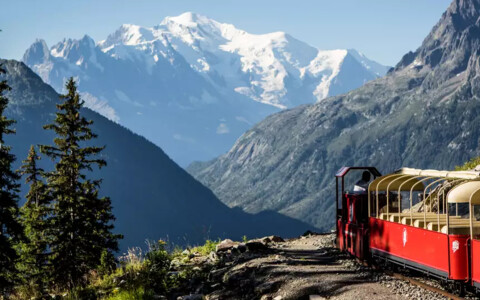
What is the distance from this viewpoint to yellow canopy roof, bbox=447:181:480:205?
48.4 ft

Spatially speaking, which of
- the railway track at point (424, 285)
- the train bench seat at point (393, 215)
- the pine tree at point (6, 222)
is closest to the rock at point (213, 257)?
the train bench seat at point (393, 215)

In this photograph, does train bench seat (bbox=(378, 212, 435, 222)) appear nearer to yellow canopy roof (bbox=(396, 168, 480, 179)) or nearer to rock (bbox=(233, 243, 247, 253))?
yellow canopy roof (bbox=(396, 168, 480, 179))

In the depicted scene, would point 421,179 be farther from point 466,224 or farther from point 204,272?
point 204,272

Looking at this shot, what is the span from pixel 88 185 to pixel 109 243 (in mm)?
3626

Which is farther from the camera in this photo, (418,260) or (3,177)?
(3,177)

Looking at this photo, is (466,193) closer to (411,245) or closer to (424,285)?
(424,285)

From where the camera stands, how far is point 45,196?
3356 centimetres

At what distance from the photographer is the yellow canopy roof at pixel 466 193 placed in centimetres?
1475

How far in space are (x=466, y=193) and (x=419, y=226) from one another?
3.16 m

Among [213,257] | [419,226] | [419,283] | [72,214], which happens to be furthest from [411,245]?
[72,214]

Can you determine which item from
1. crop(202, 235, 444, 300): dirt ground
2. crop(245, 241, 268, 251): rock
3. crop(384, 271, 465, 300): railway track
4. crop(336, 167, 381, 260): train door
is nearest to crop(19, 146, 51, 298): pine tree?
crop(245, 241, 268, 251): rock

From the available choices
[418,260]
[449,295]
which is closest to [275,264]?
[418,260]

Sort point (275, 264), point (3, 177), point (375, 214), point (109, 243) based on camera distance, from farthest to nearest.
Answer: point (109, 243)
point (3, 177)
point (375, 214)
point (275, 264)

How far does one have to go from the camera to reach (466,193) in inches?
588
